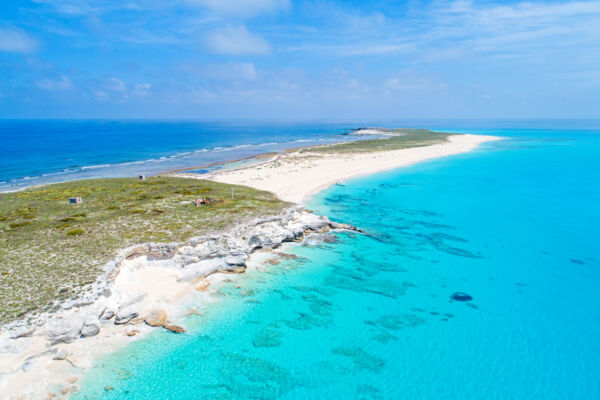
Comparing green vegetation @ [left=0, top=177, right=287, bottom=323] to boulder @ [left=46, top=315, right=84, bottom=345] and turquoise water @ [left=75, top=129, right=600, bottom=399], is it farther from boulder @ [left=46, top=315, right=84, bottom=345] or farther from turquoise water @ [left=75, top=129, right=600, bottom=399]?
Answer: turquoise water @ [left=75, top=129, right=600, bottom=399]

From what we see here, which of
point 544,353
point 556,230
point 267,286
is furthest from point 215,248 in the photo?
point 556,230

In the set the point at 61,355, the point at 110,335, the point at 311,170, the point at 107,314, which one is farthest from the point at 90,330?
the point at 311,170

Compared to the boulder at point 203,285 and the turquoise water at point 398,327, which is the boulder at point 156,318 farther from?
the boulder at point 203,285

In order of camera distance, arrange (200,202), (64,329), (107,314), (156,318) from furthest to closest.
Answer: (200,202)
(156,318)
(107,314)
(64,329)

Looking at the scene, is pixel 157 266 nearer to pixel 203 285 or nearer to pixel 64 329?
pixel 203 285

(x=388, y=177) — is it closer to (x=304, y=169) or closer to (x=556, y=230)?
(x=304, y=169)

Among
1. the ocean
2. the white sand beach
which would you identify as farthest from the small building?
the white sand beach
